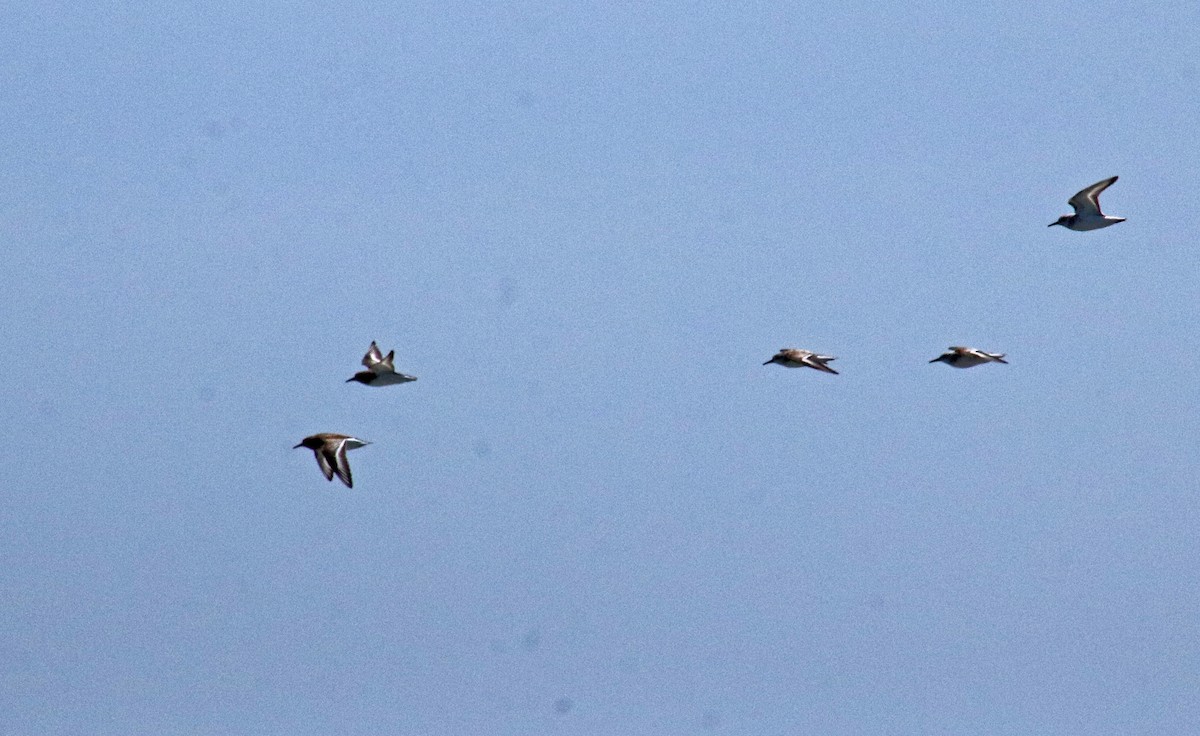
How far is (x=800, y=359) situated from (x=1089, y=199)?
888 cm

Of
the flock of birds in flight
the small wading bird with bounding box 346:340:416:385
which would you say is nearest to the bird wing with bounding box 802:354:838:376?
the flock of birds in flight

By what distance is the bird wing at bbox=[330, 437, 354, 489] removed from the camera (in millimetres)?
49319

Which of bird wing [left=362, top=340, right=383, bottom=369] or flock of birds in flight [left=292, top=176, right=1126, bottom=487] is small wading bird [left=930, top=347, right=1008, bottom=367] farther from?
bird wing [left=362, top=340, right=383, bottom=369]

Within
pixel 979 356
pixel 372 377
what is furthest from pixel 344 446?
pixel 979 356

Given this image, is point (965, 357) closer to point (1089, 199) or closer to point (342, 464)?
point (1089, 199)

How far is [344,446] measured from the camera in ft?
166

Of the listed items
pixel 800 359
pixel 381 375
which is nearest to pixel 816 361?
pixel 800 359

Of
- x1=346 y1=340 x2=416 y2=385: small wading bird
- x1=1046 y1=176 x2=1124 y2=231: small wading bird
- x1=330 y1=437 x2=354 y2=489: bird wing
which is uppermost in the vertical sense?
x1=1046 y1=176 x2=1124 y2=231: small wading bird

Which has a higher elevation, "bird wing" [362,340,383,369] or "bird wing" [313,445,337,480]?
"bird wing" [362,340,383,369]

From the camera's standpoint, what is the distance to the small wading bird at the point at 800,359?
56.4 metres

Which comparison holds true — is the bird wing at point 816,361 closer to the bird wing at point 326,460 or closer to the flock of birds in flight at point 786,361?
the flock of birds in flight at point 786,361

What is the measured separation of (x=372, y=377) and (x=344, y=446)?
256 cm

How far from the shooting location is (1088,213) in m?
53.5

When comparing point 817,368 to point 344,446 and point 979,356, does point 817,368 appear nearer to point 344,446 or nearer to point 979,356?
point 979,356
